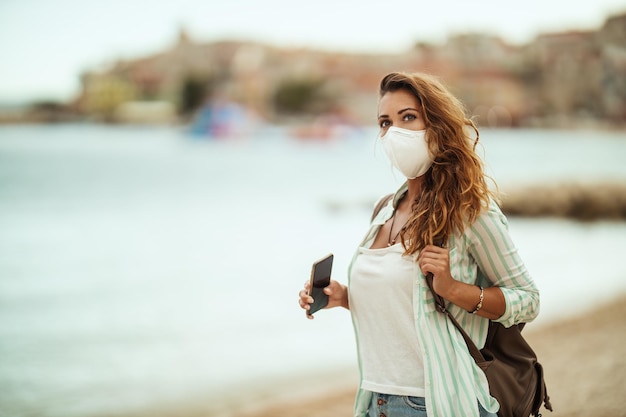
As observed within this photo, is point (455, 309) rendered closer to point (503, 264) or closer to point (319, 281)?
point (503, 264)

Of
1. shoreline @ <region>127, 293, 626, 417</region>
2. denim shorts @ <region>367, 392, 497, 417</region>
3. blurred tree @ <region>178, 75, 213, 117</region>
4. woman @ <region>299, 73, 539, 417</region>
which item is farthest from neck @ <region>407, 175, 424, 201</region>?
blurred tree @ <region>178, 75, 213, 117</region>

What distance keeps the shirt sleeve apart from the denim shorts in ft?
0.86

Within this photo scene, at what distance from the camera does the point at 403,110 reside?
74.6 inches

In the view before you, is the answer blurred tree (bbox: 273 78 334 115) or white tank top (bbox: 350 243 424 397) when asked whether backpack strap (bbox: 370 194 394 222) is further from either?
blurred tree (bbox: 273 78 334 115)

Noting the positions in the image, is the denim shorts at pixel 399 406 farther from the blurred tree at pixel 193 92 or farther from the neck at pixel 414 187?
the blurred tree at pixel 193 92

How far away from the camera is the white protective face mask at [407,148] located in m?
1.88

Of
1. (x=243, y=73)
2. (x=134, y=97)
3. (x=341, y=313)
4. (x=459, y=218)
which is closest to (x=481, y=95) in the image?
(x=243, y=73)

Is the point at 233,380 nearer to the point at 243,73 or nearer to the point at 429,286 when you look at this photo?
the point at 429,286

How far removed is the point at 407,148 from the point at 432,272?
0.36m

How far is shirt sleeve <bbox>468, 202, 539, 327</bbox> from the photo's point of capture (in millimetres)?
1747

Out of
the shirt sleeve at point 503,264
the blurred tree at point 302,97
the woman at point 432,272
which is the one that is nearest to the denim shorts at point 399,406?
the woman at point 432,272

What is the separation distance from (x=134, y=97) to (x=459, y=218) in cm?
8487

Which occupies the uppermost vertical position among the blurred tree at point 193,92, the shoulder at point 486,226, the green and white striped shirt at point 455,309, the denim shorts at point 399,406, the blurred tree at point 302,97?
the blurred tree at point 193,92

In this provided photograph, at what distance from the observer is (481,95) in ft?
194
